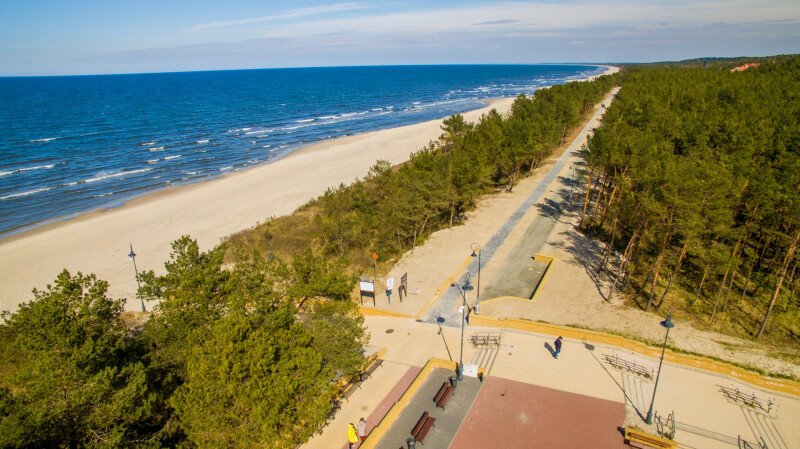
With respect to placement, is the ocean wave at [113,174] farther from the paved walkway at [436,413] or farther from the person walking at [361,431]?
the person walking at [361,431]

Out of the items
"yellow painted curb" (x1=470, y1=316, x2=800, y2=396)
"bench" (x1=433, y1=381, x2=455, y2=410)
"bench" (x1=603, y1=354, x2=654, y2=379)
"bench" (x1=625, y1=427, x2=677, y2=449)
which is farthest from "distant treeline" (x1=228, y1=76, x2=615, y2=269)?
"bench" (x1=625, y1=427, x2=677, y2=449)

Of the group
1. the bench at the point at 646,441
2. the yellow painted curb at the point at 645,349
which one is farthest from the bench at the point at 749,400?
the bench at the point at 646,441

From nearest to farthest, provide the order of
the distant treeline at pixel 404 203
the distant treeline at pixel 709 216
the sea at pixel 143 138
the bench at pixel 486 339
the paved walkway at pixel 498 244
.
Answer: the bench at pixel 486 339 → the distant treeline at pixel 709 216 → the paved walkway at pixel 498 244 → the distant treeline at pixel 404 203 → the sea at pixel 143 138

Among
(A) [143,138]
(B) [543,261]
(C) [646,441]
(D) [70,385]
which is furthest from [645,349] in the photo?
(A) [143,138]

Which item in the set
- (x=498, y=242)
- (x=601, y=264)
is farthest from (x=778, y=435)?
(x=498, y=242)

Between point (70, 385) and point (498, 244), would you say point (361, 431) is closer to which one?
point (70, 385)

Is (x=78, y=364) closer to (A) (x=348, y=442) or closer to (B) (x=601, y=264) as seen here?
(A) (x=348, y=442)
